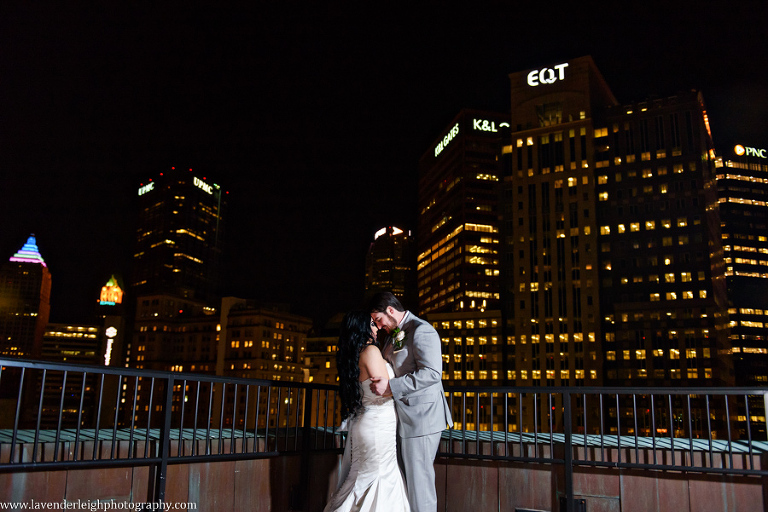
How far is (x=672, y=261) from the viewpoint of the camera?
109688mm

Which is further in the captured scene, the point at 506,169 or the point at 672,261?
the point at 506,169

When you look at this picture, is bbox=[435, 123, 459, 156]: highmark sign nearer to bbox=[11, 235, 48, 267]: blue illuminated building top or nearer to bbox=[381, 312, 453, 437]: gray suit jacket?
bbox=[11, 235, 48, 267]: blue illuminated building top

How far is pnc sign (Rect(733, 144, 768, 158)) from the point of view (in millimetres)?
155250

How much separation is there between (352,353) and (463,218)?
492 ft

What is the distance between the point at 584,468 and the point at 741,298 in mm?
148559

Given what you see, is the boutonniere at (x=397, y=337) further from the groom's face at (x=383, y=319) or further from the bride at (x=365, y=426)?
the bride at (x=365, y=426)

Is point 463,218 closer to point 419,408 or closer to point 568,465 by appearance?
point 568,465

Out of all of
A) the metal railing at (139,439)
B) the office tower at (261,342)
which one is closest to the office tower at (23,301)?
the office tower at (261,342)

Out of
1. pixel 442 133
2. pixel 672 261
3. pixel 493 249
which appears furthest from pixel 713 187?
pixel 442 133

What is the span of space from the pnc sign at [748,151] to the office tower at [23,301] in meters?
186

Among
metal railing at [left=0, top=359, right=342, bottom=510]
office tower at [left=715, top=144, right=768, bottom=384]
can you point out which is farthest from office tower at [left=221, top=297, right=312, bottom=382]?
metal railing at [left=0, top=359, right=342, bottom=510]

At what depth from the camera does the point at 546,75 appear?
13075 centimetres

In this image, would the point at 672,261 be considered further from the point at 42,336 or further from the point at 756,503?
the point at 42,336

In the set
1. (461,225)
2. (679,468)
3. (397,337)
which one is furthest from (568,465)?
(461,225)
